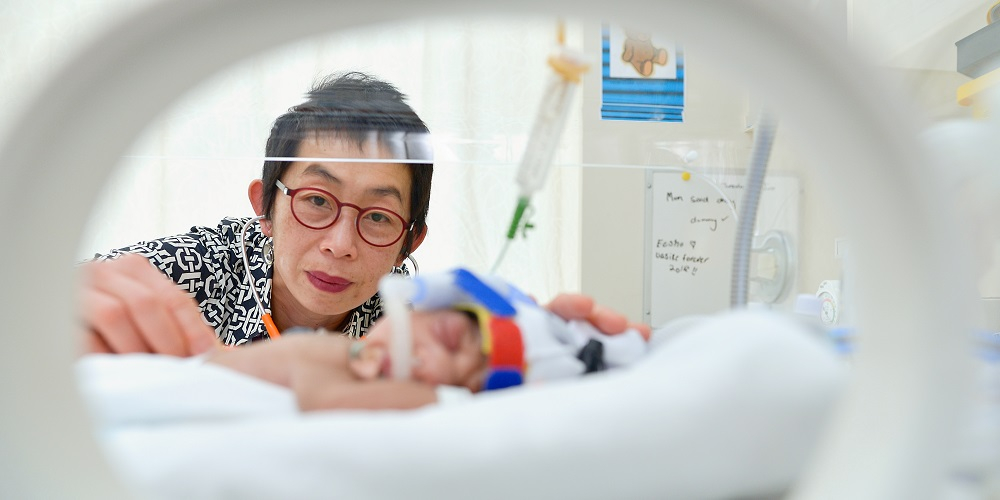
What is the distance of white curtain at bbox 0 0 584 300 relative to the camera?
1.04m

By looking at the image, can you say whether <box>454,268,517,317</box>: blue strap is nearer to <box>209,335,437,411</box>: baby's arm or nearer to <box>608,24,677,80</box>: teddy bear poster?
<box>209,335,437,411</box>: baby's arm

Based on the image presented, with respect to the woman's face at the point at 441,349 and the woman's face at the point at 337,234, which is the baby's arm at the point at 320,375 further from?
the woman's face at the point at 337,234

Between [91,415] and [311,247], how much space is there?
2.65 feet

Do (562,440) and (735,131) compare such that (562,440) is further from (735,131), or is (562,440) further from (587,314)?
(735,131)

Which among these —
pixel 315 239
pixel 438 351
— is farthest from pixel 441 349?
pixel 315 239

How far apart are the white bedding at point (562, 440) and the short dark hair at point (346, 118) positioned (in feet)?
1.88

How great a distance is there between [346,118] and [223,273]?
20.2 inches

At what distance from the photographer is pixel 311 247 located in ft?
3.76

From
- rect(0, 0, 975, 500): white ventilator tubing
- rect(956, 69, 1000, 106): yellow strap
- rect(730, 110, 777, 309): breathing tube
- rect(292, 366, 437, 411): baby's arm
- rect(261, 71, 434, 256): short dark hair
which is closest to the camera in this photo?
rect(0, 0, 975, 500): white ventilator tubing

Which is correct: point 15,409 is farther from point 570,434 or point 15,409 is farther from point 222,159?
point 222,159

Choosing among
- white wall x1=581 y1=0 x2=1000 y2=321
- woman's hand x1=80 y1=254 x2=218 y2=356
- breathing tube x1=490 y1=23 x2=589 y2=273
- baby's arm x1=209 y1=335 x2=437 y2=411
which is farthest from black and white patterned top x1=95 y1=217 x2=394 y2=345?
breathing tube x1=490 y1=23 x2=589 y2=273

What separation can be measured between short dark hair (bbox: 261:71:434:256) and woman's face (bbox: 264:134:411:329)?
0.02 metres

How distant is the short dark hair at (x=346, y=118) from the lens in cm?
95

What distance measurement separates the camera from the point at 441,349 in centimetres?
59
